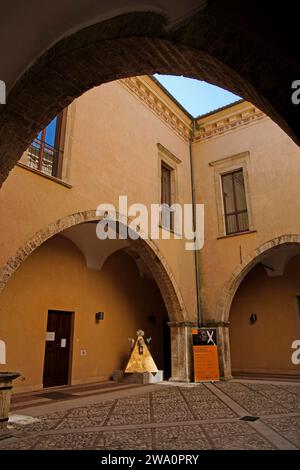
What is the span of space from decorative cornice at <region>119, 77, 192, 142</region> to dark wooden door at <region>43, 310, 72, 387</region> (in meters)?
5.87

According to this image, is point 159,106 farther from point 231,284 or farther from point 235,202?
point 231,284

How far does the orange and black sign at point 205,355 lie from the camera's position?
8.68m

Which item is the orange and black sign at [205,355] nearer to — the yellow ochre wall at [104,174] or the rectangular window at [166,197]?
the yellow ochre wall at [104,174]

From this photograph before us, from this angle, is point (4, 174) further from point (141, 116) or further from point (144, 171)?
point (141, 116)

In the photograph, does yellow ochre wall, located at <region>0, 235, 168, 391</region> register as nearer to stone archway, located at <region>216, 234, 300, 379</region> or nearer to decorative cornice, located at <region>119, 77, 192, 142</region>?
stone archway, located at <region>216, 234, 300, 379</region>

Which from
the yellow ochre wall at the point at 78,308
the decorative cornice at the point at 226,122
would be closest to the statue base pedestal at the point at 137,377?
the yellow ochre wall at the point at 78,308

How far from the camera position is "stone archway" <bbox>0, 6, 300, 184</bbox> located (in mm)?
1725

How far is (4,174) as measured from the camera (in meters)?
3.16

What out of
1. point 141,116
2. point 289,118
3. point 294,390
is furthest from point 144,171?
point 289,118

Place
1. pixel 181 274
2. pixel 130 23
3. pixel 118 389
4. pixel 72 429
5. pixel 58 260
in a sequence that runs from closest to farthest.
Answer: pixel 130 23, pixel 72 429, pixel 118 389, pixel 58 260, pixel 181 274

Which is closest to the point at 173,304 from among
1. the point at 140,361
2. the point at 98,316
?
the point at 140,361

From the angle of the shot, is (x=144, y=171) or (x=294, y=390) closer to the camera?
(x=294, y=390)

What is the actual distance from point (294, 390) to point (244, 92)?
6836mm

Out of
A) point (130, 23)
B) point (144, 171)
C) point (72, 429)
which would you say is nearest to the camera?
point (130, 23)
